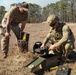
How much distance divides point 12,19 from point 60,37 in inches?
A: 64.9

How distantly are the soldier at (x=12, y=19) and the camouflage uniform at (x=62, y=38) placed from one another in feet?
3.98

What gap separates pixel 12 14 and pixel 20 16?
40 centimetres

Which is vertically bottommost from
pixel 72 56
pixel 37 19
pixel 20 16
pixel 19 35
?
pixel 37 19

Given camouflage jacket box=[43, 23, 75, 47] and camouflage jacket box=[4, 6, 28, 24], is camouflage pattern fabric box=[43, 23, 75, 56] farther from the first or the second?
camouflage jacket box=[4, 6, 28, 24]

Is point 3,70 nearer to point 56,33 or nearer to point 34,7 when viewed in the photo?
point 56,33

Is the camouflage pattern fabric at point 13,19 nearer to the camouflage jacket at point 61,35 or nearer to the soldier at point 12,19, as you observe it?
the soldier at point 12,19

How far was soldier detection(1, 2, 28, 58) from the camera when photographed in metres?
7.05

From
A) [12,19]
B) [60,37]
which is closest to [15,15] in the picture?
[12,19]

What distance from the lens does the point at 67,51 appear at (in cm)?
639

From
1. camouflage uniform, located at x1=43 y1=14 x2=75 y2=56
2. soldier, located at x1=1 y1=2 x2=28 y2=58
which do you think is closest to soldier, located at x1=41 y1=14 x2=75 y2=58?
camouflage uniform, located at x1=43 y1=14 x2=75 y2=56

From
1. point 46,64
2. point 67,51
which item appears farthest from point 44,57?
point 67,51

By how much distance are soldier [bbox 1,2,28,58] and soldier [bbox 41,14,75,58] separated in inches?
47.6

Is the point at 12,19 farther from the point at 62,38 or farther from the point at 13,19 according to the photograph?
the point at 62,38

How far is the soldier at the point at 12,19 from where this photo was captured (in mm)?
7055
